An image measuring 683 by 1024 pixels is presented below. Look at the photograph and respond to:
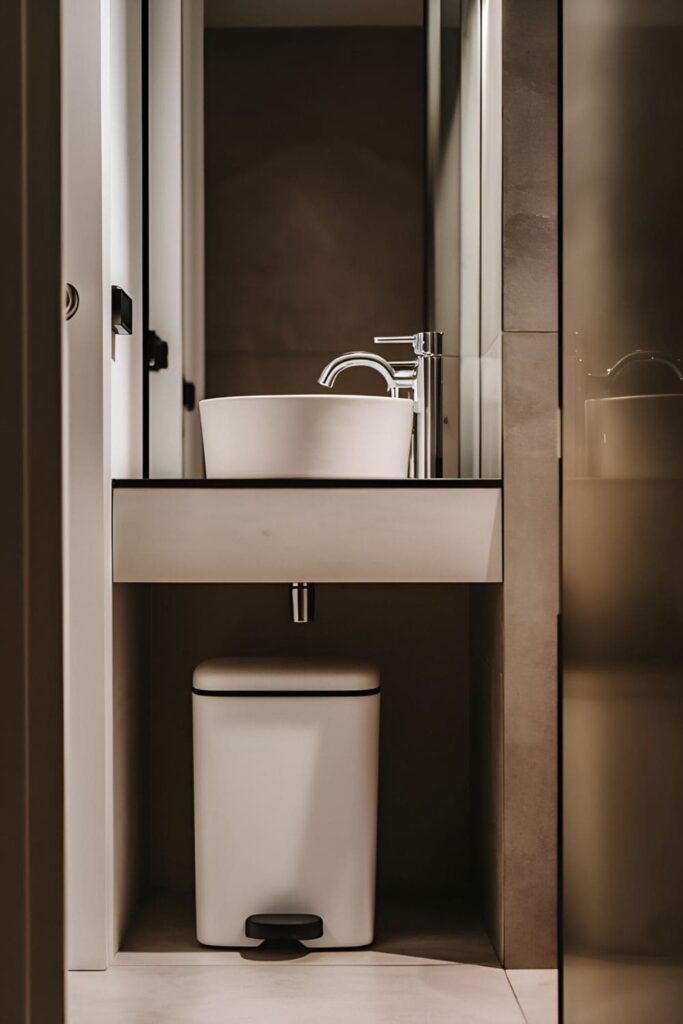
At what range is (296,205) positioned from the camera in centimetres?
200

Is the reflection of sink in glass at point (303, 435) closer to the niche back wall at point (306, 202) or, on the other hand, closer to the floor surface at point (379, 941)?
the niche back wall at point (306, 202)

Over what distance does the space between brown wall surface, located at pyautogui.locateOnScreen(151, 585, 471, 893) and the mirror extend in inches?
11.3

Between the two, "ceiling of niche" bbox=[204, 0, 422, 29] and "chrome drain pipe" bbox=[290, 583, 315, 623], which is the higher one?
"ceiling of niche" bbox=[204, 0, 422, 29]

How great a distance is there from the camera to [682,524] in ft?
2.05

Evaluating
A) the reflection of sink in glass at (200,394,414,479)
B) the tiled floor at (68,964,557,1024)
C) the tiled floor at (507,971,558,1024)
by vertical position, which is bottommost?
the tiled floor at (68,964,557,1024)

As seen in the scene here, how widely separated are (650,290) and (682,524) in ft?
0.56

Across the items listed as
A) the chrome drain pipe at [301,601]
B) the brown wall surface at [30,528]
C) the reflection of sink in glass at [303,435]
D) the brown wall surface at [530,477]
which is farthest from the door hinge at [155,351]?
the brown wall surface at [30,528]

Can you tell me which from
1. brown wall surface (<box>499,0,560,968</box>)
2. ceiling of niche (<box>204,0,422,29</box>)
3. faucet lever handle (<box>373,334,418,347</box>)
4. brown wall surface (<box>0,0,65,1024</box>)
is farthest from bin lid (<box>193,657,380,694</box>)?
ceiling of niche (<box>204,0,422,29</box>)

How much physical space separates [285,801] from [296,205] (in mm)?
1168

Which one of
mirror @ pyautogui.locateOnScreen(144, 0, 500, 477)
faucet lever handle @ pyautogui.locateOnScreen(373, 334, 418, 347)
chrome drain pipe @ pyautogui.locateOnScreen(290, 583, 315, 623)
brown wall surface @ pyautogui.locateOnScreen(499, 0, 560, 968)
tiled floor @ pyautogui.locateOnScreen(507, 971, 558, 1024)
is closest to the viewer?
tiled floor @ pyautogui.locateOnScreen(507, 971, 558, 1024)

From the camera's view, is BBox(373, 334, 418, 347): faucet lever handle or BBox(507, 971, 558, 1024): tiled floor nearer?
BBox(507, 971, 558, 1024): tiled floor

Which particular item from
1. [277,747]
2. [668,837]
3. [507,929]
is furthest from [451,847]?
[668,837]

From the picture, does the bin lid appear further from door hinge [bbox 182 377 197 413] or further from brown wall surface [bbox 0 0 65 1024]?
brown wall surface [bbox 0 0 65 1024]

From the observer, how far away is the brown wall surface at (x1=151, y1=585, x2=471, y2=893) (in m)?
1.97
